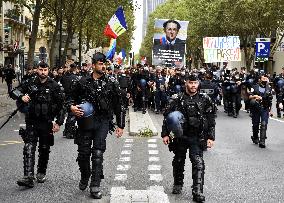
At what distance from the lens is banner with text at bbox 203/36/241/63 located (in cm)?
3061

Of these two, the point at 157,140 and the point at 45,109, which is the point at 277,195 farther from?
the point at 157,140

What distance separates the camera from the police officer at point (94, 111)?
27.6 ft

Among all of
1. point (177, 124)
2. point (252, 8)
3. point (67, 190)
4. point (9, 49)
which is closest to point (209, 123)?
point (177, 124)

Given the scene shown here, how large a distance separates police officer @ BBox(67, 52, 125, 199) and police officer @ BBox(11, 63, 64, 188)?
70 cm

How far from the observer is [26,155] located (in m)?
9.02

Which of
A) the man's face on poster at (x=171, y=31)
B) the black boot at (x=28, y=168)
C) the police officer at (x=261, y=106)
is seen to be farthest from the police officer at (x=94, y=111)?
the man's face on poster at (x=171, y=31)

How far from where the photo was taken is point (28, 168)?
352 inches

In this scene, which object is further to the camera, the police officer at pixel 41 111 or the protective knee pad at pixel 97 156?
the police officer at pixel 41 111

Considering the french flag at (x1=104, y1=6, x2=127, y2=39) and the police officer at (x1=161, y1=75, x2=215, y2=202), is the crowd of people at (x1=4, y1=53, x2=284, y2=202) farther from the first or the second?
the french flag at (x1=104, y1=6, x2=127, y2=39)

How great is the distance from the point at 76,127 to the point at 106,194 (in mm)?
968

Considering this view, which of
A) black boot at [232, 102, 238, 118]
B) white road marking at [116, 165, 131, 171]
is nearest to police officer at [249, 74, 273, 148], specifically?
white road marking at [116, 165, 131, 171]

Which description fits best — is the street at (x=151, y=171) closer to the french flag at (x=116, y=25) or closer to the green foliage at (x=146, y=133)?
the green foliage at (x=146, y=133)

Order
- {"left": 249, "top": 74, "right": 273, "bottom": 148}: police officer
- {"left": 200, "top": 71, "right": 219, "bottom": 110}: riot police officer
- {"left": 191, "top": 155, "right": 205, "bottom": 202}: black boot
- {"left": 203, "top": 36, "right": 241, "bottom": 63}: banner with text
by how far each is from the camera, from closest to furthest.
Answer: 1. {"left": 191, "top": 155, "right": 205, "bottom": 202}: black boot
2. {"left": 249, "top": 74, "right": 273, "bottom": 148}: police officer
3. {"left": 200, "top": 71, "right": 219, "bottom": 110}: riot police officer
4. {"left": 203, "top": 36, "right": 241, "bottom": 63}: banner with text

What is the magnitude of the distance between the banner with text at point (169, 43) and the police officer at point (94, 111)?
2094cm
